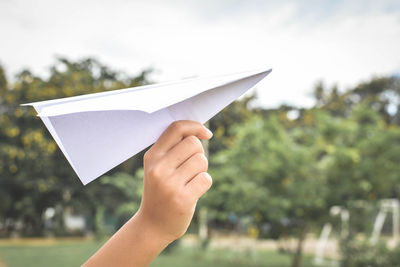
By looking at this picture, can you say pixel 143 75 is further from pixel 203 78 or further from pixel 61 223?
pixel 203 78

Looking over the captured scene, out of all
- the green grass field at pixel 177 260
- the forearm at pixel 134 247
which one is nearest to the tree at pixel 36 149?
the green grass field at pixel 177 260

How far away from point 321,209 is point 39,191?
14.1 m

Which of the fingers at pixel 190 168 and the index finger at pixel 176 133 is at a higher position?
the index finger at pixel 176 133

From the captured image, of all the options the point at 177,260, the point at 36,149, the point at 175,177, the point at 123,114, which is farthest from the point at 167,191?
the point at 36,149

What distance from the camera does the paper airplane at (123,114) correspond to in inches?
26.3

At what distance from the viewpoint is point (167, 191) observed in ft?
2.40

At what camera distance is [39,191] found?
18406mm

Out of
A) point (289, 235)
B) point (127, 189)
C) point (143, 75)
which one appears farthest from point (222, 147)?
point (289, 235)

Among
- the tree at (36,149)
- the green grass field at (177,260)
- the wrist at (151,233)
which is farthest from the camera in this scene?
the tree at (36,149)

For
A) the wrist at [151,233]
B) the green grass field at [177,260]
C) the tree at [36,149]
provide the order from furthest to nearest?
the tree at [36,149] → the green grass field at [177,260] → the wrist at [151,233]

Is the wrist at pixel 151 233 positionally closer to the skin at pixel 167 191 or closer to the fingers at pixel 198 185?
the skin at pixel 167 191

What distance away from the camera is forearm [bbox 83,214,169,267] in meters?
0.80

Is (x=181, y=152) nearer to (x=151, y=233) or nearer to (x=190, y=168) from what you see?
(x=190, y=168)

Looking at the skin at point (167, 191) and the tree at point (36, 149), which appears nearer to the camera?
the skin at point (167, 191)
